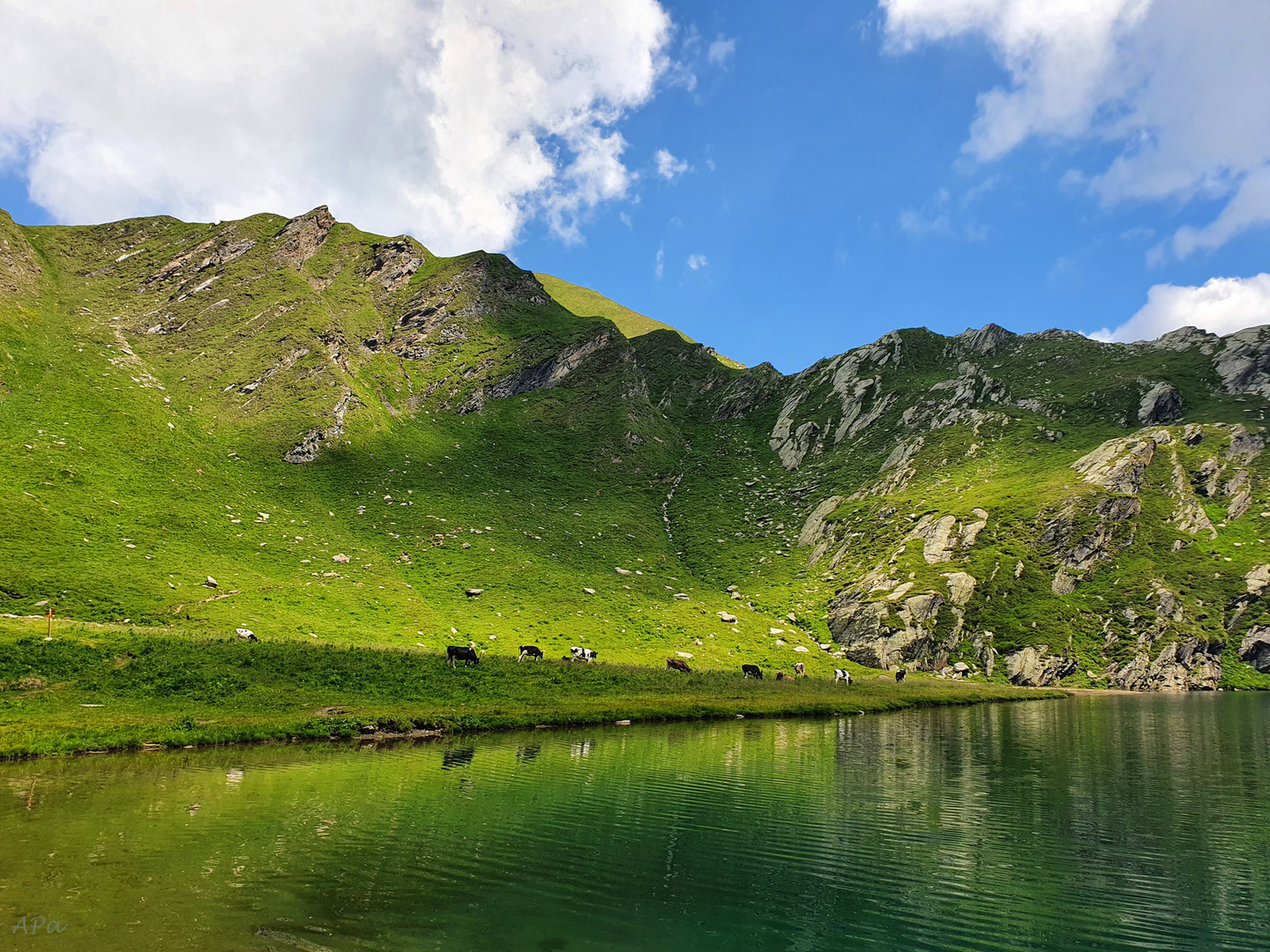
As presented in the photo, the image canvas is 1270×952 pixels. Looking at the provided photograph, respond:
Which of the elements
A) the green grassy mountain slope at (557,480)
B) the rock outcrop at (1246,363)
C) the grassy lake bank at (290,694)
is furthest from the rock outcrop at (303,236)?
the rock outcrop at (1246,363)

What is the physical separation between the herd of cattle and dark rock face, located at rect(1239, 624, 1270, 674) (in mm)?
53762

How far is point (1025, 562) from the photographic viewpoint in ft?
305

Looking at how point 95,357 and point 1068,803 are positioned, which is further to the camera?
point 95,357

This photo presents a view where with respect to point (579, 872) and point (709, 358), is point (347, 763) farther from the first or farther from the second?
point (709, 358)

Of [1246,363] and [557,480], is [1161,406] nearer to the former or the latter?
[1246,363]

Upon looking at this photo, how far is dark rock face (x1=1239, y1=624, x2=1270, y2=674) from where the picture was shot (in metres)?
87.0

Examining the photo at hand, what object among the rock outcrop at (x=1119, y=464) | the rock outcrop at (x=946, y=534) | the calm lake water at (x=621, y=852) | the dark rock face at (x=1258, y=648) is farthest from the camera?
the rock outcrop at (x=1119, y=464)

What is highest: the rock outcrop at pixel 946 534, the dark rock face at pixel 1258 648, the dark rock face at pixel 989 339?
the dark rock face at pixel 989 339

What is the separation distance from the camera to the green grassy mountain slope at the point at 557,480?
7212cm

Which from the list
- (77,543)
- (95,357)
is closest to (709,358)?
(95,357)

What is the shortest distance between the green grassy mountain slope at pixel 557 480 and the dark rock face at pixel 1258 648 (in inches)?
13.0

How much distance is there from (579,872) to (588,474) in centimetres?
10926

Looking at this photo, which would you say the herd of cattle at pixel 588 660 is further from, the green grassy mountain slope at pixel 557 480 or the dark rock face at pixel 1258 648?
the dark rock face at pixel 1258 648

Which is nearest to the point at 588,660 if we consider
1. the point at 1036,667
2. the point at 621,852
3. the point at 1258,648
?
the point at 621,852
